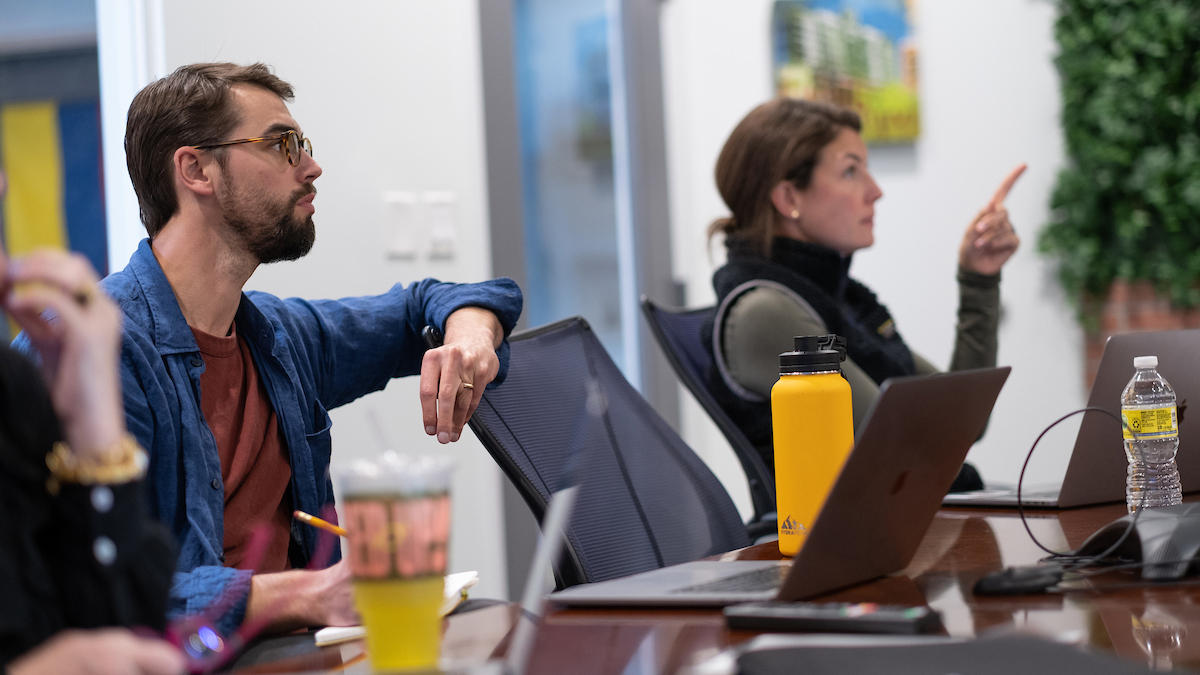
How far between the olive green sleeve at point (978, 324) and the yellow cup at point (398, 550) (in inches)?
82.1

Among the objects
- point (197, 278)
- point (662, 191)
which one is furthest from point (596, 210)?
point (197, 278)

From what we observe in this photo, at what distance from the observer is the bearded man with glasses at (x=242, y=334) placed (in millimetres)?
1305

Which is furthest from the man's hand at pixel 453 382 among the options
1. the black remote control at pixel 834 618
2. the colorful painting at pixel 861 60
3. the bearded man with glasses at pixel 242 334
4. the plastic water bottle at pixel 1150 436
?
the colorful painting at pixel 861 60

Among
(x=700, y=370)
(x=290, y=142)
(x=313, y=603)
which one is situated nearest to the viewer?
(x=313, y=603)

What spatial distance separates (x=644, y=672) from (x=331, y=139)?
2008 millimetres

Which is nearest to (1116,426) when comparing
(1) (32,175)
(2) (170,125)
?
(2) (170,125)

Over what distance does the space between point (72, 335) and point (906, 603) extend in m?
0.62

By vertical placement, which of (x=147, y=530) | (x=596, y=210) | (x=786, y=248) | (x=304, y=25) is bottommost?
(x=147, y=530)

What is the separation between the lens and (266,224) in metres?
1.66

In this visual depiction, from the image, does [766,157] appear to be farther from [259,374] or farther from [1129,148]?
[1129,148]

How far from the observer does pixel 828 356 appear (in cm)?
105

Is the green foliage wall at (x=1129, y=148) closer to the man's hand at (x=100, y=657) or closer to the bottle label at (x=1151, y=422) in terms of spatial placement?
the bottle label at (x=1151, y=422)

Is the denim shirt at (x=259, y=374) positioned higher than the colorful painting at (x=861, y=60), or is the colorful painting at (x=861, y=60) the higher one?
the colorful painting at (x=861, y=60)

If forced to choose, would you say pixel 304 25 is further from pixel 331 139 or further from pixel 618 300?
pixel 618 300
